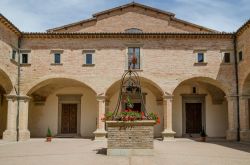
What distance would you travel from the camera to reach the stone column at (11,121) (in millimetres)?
17984

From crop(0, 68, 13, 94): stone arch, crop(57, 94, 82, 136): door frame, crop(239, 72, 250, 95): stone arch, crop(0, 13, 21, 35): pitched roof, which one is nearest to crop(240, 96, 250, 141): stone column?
crop(239, 72, 250, 95): stone arch

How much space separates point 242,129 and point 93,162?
11799 millimetres

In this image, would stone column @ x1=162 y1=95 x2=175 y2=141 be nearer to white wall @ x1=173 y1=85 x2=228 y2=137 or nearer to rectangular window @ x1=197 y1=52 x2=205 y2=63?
rectangular window @ x1=197 y1=52 x2=205 y2=63

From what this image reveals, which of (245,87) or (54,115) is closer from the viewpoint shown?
(245,87)

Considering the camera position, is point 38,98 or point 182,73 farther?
point 38,98

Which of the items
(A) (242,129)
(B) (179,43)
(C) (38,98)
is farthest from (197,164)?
(C) (38,98)

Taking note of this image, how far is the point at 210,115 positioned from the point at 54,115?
1184cm

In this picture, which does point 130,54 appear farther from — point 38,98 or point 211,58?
point 38,98

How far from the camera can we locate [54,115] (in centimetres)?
2281

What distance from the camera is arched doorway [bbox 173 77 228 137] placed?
22.3 meters

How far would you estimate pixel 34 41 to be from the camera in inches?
768

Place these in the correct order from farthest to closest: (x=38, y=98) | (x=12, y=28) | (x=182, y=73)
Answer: (x=38, y=98) → (x=182, y=73) → (x=12, y=28)

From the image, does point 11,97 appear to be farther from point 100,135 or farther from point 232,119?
point 232,119

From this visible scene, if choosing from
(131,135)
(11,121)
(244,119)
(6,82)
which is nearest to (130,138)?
(131,135)
